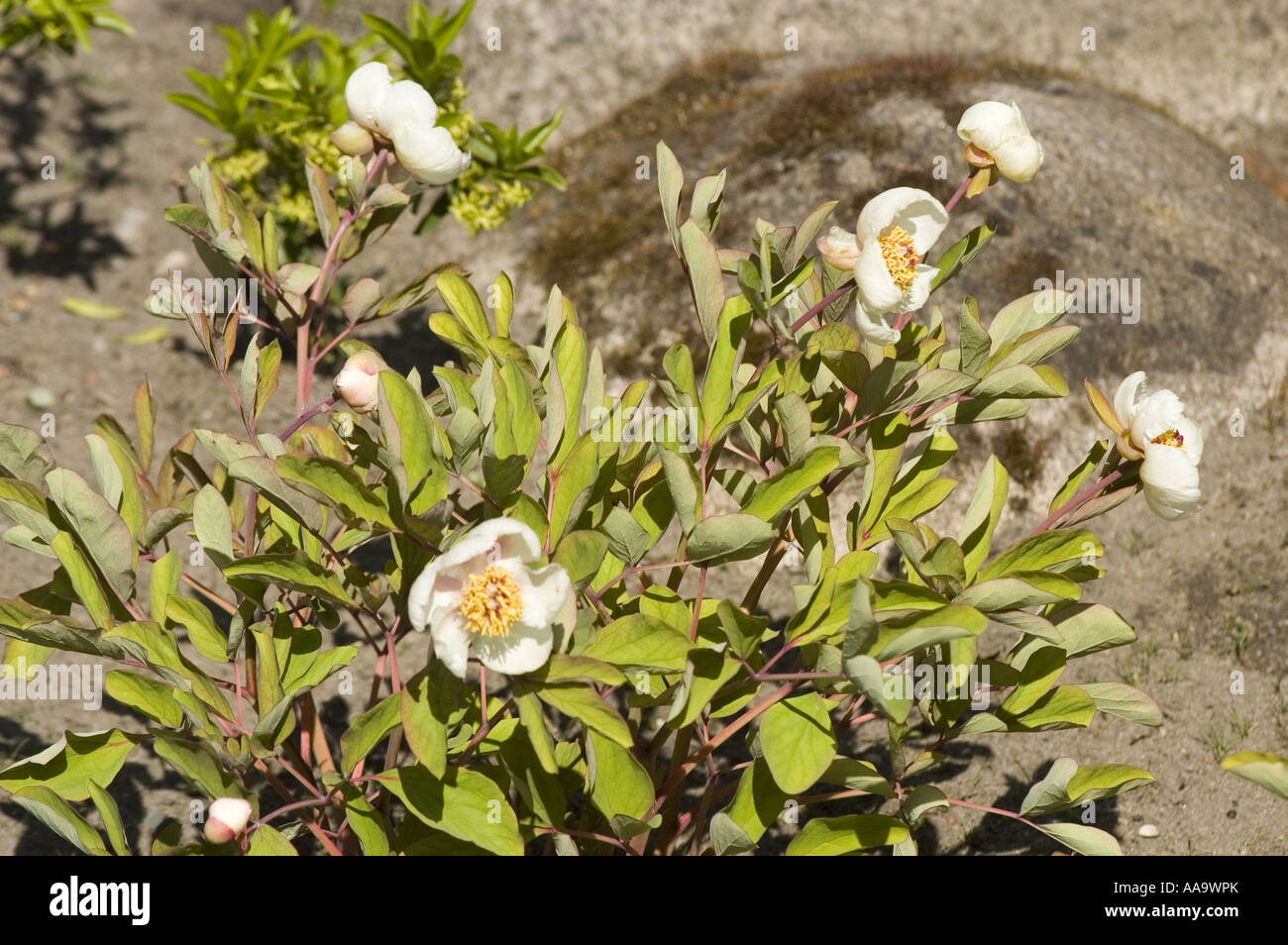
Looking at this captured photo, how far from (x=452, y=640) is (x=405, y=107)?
0.97m

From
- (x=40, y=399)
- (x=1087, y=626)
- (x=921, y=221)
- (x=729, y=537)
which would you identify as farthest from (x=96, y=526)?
(x=40, y=399)

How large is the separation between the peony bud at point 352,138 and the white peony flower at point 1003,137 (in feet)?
3.39

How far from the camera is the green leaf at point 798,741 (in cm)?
163

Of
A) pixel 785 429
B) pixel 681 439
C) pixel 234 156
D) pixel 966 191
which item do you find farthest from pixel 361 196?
pixel 234 156

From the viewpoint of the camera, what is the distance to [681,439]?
72.6 inches

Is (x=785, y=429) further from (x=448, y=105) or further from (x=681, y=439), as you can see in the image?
(x=448, y=105)

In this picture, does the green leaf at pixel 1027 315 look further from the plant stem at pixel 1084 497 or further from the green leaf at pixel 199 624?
the green leaf at pixel 199 624

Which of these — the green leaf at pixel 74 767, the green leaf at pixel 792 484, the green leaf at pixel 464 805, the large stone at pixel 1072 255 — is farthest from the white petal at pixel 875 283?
the large stone at pixel 1072 255

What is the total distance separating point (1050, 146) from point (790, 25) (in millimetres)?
1982

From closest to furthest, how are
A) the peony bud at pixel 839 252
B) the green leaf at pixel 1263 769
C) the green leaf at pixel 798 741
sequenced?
the green leaf at pixel 1263 769
the green leaf at pixel 798 741
the peony bud at pixel 839 252

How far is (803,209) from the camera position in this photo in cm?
403

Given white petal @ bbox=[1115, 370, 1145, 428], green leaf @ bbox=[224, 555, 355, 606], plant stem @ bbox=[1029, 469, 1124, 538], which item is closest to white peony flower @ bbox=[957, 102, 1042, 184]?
white petal @ bbox=[1115, 370, 1145, 428]

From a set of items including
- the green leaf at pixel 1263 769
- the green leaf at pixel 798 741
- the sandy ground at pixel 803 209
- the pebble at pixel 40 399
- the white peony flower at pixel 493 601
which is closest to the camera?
the green leaf at pixel 1263 769

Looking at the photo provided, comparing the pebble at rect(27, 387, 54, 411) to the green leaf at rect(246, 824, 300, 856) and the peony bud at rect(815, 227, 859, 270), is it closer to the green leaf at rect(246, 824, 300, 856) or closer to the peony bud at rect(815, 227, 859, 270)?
the green leaf at rect(246, 824, 300, 856)
